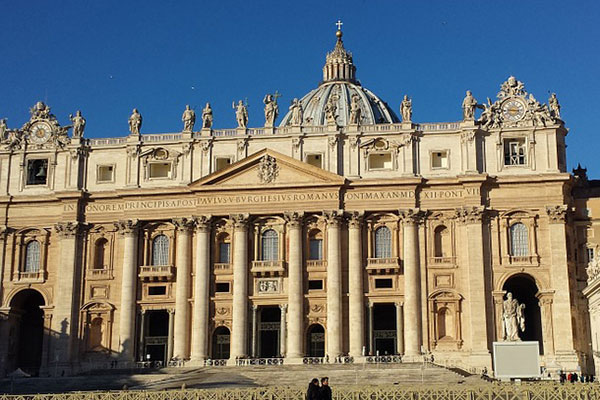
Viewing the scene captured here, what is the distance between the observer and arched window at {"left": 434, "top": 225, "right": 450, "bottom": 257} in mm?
66875

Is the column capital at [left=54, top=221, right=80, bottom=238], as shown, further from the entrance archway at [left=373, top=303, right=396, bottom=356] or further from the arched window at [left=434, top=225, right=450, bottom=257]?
the arched window at [left=434, top=225, right=450, bottom=257]

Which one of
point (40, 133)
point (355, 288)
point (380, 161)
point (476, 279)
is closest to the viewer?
point (476, 279)

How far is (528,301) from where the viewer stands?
228 ft

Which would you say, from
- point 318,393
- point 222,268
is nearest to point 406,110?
point 222,268

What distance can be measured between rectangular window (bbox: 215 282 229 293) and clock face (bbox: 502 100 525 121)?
23.2 metres

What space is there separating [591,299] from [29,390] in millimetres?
35862

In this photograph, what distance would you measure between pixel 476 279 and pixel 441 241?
3.96 meters

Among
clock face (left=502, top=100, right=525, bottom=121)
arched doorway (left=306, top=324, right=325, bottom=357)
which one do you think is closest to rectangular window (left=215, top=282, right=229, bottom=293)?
arched doorway (left=306, top=324, right=325, bottom=357)

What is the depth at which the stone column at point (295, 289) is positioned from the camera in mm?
65188

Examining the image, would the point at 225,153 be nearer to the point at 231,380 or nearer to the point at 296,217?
the point at 296,217

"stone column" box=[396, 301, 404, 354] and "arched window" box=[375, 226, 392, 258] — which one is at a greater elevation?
"arched window" box=[375, 226, 392, 258]

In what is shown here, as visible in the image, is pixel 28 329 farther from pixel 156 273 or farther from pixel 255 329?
pixel 255 329

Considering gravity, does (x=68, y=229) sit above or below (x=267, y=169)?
below

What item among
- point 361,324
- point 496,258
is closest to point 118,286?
point 361,324
